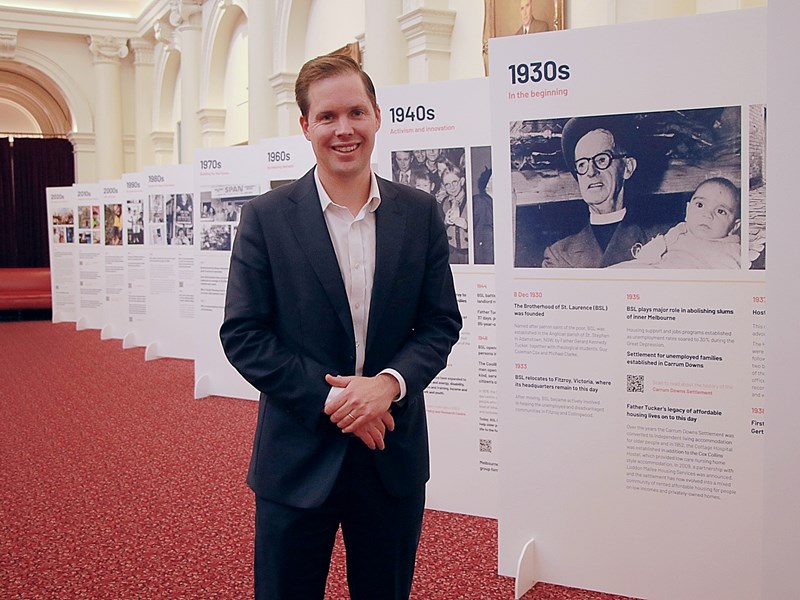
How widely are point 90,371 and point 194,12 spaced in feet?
27.4

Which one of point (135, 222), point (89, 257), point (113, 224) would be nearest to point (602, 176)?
point (135, 222)

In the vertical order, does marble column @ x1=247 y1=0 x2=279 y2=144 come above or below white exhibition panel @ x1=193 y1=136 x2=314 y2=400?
above

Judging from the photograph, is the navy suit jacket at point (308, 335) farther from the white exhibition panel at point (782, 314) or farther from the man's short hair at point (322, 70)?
the white exhibition panel at point (782, 314)

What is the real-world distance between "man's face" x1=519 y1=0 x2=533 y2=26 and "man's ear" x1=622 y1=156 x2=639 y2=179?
167 inches

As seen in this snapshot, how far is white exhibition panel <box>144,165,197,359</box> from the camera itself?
389 inches

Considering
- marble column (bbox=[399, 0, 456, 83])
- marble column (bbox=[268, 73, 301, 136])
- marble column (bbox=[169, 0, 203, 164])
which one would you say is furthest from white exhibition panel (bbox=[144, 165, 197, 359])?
marble column (bbox=[169, 0, 203, 164])

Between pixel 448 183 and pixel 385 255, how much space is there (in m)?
2.38

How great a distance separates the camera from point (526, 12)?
23.3 ft

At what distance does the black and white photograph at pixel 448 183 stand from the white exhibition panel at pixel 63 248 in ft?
34.4

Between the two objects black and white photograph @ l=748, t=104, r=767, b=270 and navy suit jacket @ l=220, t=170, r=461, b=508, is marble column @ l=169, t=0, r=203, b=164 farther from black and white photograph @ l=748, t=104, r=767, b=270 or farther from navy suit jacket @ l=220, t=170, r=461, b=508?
navy suit jacket @ l=220, t=170, r=461, b=508

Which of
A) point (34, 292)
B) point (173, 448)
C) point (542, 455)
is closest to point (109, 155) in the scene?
point (34, 292)

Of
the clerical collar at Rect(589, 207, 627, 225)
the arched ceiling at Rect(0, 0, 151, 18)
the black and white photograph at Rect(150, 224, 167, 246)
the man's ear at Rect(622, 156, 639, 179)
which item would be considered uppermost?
the arched ceiling at Rect(0, 0, 151, 18)

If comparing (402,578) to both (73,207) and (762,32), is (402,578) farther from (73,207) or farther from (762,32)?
(73,207)

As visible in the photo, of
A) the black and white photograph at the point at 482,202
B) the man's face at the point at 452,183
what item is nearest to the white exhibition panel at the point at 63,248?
the man's face at the point at 452,183
